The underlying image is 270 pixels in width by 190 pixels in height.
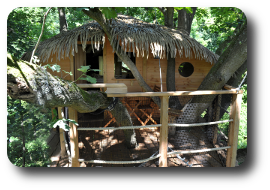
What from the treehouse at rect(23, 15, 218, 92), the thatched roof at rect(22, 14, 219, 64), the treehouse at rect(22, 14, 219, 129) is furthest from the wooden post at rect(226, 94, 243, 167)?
the thatched roof at rect(22, 14, 219, 64)

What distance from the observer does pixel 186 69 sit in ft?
23.5

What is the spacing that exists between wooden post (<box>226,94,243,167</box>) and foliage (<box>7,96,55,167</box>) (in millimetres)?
3213

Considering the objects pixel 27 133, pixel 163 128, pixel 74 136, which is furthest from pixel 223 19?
pixel 27 133

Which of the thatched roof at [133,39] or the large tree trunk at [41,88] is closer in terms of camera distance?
the large tree trunk at [41,88]

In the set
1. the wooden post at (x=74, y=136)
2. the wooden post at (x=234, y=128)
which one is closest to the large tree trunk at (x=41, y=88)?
the wooden post at (x=74, y=136)

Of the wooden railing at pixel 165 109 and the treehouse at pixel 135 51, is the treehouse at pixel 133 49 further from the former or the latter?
the wooden railing at pixel 165 109

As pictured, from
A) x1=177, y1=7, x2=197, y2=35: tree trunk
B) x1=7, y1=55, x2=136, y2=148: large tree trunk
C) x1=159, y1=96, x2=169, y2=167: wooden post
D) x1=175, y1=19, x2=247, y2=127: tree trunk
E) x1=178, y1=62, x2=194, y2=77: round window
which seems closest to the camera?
x1=7, y1=55, x2=136, y2=148: large tree trunk

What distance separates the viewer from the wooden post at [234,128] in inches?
143

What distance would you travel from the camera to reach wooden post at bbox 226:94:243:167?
3621 mm

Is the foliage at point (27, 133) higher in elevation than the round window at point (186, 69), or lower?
lower

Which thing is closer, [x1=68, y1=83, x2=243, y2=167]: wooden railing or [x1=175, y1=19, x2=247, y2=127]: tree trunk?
[x1=68, y1=83, x2=243, y2=167]: wooden railing

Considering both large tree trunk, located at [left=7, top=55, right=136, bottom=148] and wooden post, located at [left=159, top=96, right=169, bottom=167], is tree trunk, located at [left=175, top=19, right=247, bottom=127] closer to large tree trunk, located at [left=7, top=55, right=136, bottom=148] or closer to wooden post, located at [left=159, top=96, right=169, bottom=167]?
wooden post, located at [left=159, top=96, right=169, bottom=167]

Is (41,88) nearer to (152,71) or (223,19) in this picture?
(152,71)

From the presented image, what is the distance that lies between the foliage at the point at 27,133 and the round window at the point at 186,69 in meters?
5.15
